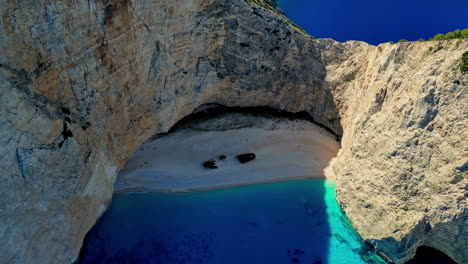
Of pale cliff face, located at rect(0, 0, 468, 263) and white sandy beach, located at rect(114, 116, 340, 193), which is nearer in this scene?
pale cliff face, located at rect(0, 0, 468, 263)

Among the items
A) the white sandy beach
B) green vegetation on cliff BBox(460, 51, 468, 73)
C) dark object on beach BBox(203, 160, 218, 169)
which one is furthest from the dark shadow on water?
green vegetation on cliff BBox(460, 51, 468, 73)

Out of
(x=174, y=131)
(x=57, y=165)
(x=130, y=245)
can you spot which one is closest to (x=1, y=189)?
(x=57, y=165)

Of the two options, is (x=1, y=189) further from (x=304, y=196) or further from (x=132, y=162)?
(x=304, y=196)

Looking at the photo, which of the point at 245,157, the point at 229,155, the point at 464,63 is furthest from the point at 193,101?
the point at 464,63

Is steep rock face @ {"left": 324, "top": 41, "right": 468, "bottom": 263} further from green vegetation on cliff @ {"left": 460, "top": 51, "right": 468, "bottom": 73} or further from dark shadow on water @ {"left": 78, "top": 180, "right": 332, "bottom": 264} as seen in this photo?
dark shadow on water @ {"left": 78, "top": 180, "right": 332, "bottom": 264}

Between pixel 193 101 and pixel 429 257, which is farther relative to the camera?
pixel 193 101

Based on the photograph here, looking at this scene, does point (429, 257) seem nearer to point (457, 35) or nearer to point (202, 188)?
point (457, 35)
